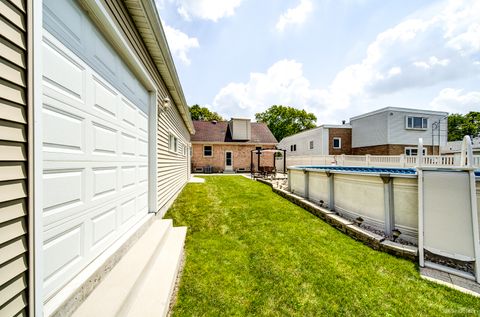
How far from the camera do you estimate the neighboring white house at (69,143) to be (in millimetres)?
1209

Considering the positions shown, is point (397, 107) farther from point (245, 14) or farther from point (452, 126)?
point (452, 126)

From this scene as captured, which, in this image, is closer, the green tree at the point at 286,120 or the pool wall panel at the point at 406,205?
the pool wall panel at the point at 406,205

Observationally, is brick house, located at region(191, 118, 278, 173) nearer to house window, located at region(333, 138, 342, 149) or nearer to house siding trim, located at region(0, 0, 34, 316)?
house window, located at region(333, 138, 342, 149)

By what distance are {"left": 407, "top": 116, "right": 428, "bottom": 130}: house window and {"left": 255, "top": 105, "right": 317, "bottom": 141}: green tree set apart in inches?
1012

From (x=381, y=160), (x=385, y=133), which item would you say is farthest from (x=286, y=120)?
(x=381, y=160)

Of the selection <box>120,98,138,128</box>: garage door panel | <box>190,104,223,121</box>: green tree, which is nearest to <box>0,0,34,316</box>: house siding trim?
<box>120,98,138,128</box>: garage door panel

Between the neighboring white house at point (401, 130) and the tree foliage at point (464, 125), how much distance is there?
37.1 meters

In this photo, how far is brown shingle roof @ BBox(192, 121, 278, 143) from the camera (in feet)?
Result: 64.5

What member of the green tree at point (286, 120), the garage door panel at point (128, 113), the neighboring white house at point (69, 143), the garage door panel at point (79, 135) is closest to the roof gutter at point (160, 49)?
the neighboring white house at point (69, 143)

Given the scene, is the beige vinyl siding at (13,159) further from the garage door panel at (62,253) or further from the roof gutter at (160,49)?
the roof gutter at (160,49)

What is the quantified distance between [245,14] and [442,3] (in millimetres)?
6320

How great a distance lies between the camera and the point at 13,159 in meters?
1.20

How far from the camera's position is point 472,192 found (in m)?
3.08

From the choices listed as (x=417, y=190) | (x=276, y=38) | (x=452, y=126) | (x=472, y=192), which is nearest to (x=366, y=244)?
(x=417, y=190)
